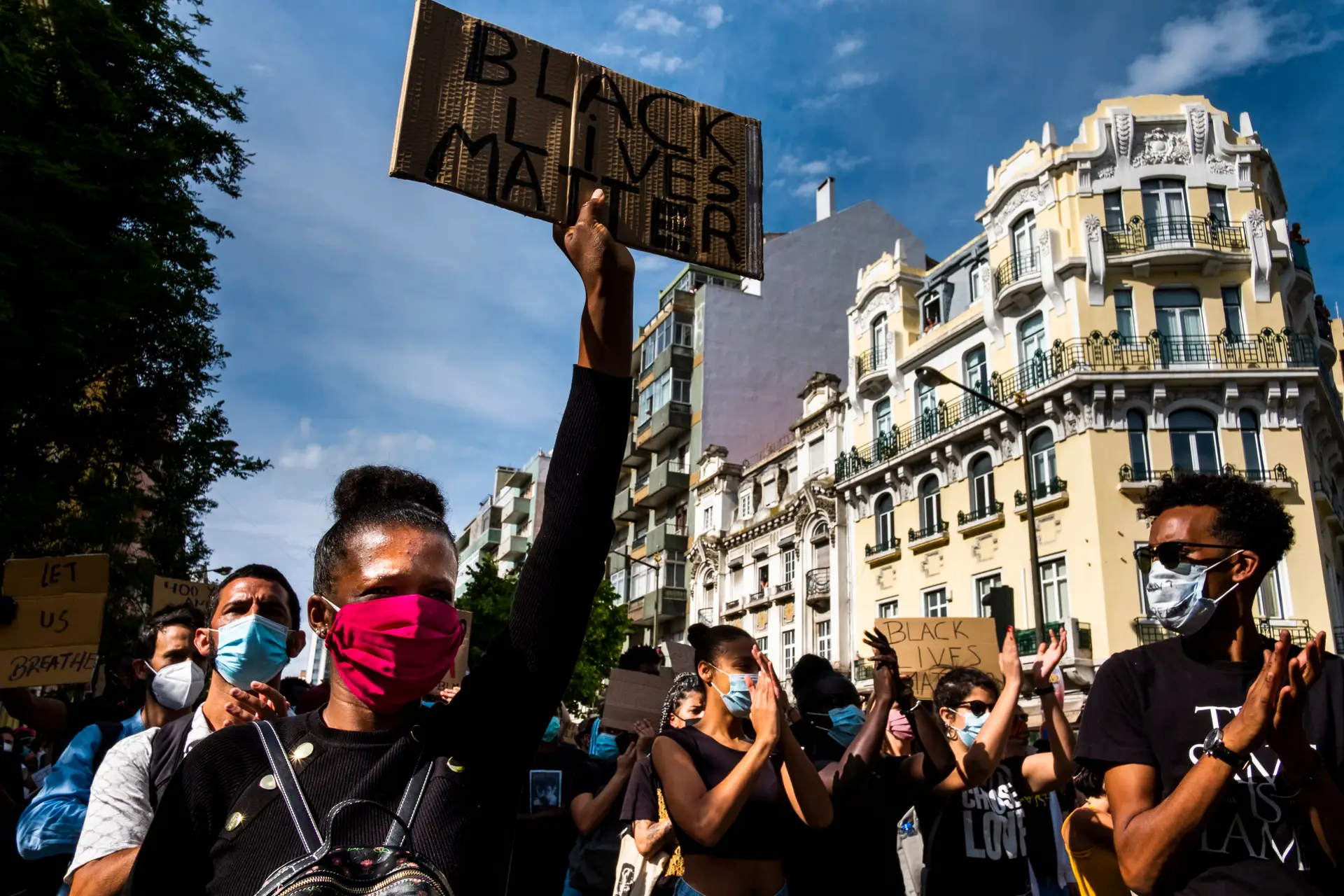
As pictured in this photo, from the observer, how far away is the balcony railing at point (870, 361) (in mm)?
32156

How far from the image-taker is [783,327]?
42.7 meters

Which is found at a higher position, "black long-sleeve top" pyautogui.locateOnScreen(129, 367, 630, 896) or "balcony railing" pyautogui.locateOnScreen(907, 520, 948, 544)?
"balcony railing" pyautogui.locateOnScreen(907, 520, 948, 544)

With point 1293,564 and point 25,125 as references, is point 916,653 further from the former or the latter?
point 1293,564

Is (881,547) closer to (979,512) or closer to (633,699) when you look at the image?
(979,512)

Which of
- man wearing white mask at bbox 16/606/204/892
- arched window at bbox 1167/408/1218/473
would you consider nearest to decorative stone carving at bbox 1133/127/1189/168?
arched window at bbox 1167/408/1218/473

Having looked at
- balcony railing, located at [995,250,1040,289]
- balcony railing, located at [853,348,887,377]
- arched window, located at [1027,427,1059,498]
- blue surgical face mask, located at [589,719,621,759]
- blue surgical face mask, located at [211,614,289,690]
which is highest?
balcony railing, located at [995,250,1040,289]

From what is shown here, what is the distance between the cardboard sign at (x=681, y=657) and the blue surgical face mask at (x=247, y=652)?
306cm

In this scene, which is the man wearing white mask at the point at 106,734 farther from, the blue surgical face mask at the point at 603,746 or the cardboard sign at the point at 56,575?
the blue surgical face mask at the point at 603,746

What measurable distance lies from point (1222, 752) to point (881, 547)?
92.7 ft

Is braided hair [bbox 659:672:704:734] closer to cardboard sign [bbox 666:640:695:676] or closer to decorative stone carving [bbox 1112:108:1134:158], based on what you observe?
cardboard sign [bbox 666:640:695:676]

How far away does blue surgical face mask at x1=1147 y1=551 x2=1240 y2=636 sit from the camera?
9.37 ft

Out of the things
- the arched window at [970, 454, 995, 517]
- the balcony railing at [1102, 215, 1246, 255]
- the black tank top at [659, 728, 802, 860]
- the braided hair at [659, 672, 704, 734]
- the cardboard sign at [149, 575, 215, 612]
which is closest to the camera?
the black tank top at [659, 728, 802, 860]

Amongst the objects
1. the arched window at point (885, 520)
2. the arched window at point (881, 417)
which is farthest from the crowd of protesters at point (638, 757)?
the arched window at point (881, 417)

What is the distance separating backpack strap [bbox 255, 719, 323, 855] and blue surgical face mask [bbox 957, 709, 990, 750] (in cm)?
453
